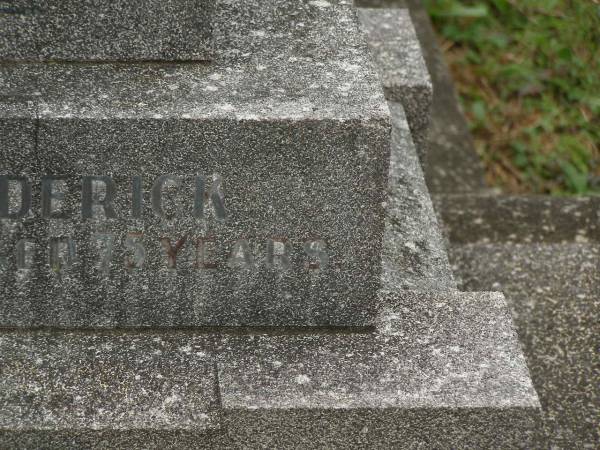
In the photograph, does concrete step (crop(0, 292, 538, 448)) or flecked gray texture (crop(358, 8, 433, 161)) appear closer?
concrete step (crop(0, 292, 538, 448))

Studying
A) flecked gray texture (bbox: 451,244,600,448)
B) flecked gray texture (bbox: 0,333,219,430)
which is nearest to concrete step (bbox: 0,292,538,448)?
flecked gray texture (bbox: 0,333,219,430)

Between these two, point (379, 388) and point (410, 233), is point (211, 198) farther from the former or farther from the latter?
point (410, 233)

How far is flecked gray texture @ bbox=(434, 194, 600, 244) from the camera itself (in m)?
3.31

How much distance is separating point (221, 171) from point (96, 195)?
271 mm

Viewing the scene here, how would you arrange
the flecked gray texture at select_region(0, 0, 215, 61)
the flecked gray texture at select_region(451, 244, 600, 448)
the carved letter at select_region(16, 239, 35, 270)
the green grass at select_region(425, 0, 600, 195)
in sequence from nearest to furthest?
the flecked gray texture at select_region(0, 0, 215, 61), the carved letter at select_region(16, 239, 35, 270), the flecked gray texture at select_region(451, 244, 600, 448), the green grass at select_region(425, 0, 600, 195)

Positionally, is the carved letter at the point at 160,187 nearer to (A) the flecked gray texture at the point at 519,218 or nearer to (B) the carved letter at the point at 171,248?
(B) the carved letter at the point at 171,248

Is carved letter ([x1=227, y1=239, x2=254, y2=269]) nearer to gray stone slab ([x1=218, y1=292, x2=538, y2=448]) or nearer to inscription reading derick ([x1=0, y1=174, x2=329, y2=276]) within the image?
inscription reading derick ([x1=0, y1=174, x2=329, y2=276])

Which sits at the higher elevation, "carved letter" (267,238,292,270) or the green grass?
"carved letter" (267,238,292,270)

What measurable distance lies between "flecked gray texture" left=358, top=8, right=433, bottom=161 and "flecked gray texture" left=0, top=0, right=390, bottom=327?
77 cm

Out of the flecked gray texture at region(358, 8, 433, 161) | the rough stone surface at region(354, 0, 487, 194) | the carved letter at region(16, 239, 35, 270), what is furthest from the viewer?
the rough stone surface at region(354, 0, 487, 194)

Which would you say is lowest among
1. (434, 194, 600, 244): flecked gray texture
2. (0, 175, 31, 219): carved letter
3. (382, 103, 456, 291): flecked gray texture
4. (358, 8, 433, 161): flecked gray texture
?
(434, 194, 600, 244): flecked gray texture

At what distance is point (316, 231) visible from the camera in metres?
2.29

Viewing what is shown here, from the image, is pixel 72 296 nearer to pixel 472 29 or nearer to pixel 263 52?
pixel 263 52

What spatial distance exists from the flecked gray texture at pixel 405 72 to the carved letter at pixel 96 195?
1.26m
